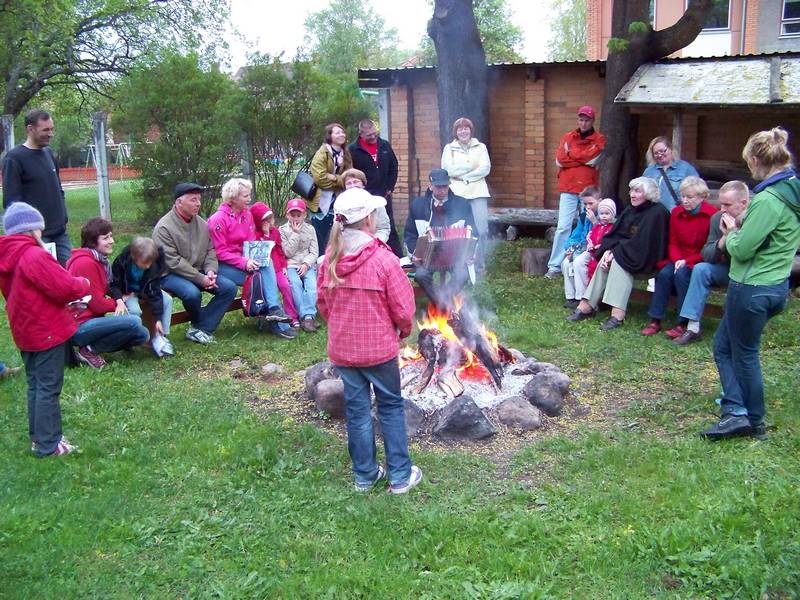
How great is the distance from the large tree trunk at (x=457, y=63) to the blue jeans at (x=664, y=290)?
15.0 feet

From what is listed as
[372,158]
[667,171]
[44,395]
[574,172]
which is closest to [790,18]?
[574,172]

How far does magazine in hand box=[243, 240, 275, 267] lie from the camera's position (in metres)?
7.92

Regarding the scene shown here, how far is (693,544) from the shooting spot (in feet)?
12.4

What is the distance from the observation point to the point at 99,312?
670cm

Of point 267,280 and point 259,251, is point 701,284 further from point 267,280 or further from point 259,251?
point 259,251

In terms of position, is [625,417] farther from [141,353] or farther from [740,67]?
[740,67]

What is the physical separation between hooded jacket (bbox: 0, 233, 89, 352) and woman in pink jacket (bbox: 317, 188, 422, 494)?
5.47 ft

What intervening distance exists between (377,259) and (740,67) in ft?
24.6

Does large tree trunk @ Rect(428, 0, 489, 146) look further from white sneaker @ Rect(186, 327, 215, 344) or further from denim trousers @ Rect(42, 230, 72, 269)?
denim trousers @ Rect(42, 230, 72, 269)

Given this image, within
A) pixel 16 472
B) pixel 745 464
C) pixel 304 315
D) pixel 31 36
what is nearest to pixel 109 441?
pixel 16 472

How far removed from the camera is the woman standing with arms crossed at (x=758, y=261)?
458 cm

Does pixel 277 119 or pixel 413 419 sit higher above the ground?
pixel 277 119

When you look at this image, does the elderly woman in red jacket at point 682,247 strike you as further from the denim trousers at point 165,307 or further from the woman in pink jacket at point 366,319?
the denim trousers at point 165,307

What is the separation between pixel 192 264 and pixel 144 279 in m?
0.60
